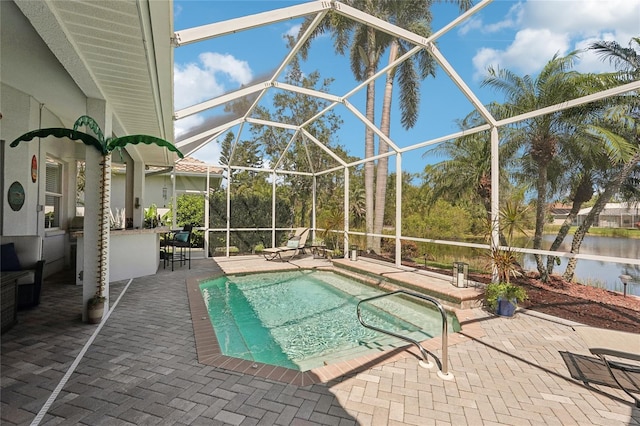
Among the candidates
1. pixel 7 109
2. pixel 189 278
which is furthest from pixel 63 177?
pixel 189 278

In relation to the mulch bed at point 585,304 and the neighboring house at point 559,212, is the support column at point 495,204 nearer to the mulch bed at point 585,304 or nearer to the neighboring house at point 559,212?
the mulch bed at point 585,304

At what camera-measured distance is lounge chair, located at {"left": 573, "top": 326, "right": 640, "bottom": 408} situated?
285cm

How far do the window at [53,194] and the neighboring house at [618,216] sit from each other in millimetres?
11838

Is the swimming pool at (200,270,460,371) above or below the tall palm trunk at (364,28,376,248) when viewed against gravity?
below

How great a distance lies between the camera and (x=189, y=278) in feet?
24.7

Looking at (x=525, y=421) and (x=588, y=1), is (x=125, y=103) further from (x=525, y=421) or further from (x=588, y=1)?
(x=588, y=1)

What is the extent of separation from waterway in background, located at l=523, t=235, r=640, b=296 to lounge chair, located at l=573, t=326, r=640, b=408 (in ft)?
5.67

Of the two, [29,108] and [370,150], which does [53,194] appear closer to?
[29,108]

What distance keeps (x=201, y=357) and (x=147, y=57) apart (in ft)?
11.5

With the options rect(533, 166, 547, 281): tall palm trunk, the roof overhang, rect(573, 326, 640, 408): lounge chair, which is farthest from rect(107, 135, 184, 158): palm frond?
rect(533, 166, 547, 281): tall palm trunk

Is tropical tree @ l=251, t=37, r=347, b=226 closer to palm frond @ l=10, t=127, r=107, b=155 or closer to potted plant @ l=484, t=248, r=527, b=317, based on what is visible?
potted plant @ l=484, t=248, r=527, b=317

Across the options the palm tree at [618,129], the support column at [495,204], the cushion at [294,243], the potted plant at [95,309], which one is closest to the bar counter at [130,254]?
the potted plant at [95,309]

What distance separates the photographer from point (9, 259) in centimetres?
448

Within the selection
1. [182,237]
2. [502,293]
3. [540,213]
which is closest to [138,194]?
[182,237]
